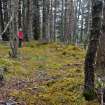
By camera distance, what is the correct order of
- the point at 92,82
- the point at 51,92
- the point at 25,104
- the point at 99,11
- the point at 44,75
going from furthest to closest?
the point at 44,75 → the point at 51,92 → the point at 25,104 → the point at 92,82 → the point at 99,11

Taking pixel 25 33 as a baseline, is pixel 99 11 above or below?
above

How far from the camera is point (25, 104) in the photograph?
671 centimetres

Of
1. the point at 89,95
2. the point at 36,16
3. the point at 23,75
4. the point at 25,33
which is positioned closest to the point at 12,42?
the point at 23,75

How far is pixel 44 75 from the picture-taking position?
10.9 meters

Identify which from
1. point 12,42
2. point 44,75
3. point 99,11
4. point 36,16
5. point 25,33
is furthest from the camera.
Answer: point 36,16

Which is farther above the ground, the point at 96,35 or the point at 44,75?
the point at 96,35

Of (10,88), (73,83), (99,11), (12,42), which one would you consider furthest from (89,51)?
(12,42)

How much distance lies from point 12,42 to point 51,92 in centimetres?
878

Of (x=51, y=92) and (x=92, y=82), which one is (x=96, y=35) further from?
(x=51, y=92)

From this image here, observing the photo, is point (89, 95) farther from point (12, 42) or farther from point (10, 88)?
point (12, 42)

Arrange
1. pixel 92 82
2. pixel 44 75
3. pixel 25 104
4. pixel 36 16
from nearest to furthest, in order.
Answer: pixel 92 82
pixel 25 104
pixel 44 75
pixel 36 16

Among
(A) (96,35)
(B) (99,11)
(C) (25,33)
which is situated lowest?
(C) (25,33)

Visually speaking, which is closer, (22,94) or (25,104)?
(25,104)

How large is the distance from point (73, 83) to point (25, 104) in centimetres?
148
